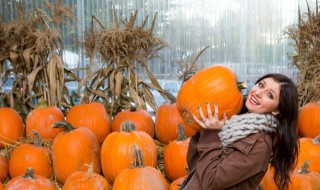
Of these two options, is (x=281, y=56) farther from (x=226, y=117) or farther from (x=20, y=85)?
(x=226, y=117)

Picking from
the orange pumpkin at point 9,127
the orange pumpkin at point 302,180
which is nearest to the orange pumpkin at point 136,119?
the orange pumpkin at point 9,127

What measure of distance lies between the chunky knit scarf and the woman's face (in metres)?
0.04

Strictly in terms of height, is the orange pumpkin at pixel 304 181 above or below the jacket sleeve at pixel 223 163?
below

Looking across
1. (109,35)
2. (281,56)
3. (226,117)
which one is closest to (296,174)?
(226,117)

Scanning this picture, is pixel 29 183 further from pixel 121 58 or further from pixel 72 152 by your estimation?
pixel 121 58

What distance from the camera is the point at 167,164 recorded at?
3.09 meters

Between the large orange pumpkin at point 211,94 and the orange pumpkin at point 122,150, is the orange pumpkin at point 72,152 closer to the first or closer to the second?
the orange pumpkin at point 122,150

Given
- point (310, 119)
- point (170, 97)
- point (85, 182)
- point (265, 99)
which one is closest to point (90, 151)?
point (85, 182)

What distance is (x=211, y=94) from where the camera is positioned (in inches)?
72.7

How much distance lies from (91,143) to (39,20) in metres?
1.32

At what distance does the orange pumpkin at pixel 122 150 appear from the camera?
2873 millimetres

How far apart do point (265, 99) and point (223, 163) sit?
1.08ft

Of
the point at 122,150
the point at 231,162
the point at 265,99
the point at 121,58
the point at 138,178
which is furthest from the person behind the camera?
the point at 121,58

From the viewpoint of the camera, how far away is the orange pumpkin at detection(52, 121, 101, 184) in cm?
297
